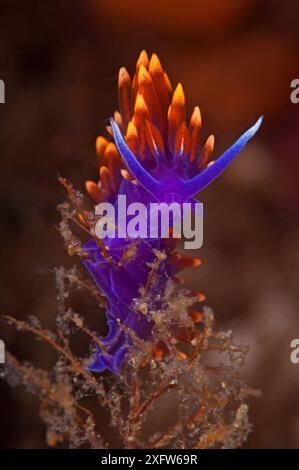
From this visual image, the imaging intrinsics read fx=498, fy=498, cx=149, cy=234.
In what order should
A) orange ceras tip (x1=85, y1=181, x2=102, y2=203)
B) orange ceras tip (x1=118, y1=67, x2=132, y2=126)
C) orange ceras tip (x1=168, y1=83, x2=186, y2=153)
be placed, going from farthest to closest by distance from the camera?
orange ceras tip (x1=85, y1=181, x2=102, y2=203)
orange ceras tip (x1=118, y1=67, x2=132, y2=126)
orange ceras tip (x1=168, y1=83, x2=186, y2=153)

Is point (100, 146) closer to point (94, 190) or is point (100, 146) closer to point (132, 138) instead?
point (94, 190)

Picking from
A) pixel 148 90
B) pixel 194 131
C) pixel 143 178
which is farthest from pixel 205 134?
pixel 143 178

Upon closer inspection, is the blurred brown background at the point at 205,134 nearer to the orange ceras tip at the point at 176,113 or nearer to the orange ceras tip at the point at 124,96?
the orange ceras tip at the point at 124,96

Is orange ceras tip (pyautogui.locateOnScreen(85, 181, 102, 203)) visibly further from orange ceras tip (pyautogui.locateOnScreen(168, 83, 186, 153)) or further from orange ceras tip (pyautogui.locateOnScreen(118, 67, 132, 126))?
orange ceras tip (pyautogui.locateOnScreen(168, 83, 186, 153))

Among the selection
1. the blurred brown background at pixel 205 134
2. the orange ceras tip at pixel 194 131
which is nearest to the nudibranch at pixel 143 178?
the orange ceras tip at pixel 194 131

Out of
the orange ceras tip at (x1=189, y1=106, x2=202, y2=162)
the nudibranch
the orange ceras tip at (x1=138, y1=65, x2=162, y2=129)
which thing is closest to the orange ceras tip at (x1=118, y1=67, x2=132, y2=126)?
the nudibranch

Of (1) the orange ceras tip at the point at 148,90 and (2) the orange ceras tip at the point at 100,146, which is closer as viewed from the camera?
(1) the orange ceras tip at the point at 148,90
